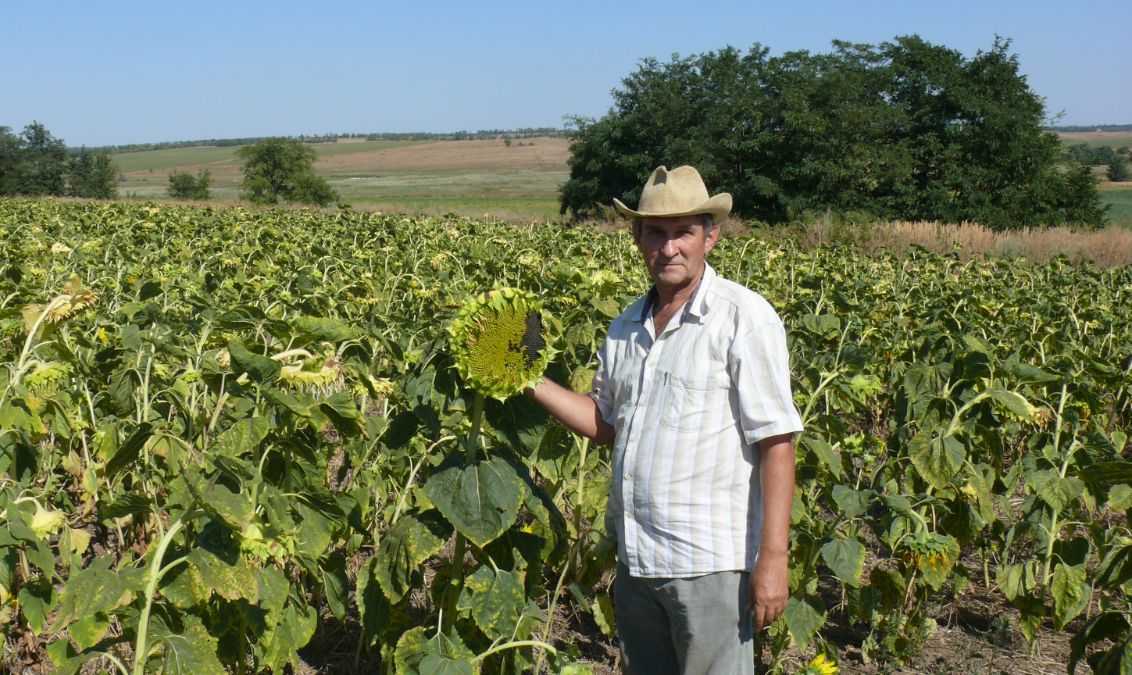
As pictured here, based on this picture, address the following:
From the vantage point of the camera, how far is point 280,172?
61.2m

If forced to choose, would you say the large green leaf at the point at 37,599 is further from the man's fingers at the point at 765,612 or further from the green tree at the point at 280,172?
the green tree at the point at 280,172

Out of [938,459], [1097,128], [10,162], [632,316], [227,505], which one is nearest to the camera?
[227,505]

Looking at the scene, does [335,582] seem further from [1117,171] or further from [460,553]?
[1117,171]

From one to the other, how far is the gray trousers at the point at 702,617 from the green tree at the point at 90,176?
6829cm

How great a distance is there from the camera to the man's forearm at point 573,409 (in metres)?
2.45

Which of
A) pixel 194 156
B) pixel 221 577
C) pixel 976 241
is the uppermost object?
pixel 194 156

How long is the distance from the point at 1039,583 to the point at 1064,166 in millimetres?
31068

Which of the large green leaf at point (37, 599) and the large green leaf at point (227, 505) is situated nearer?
the large green leaf at point (227, 505)

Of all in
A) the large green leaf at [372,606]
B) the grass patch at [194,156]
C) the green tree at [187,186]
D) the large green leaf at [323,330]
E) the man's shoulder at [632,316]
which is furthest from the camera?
the grass patch at [194,156]

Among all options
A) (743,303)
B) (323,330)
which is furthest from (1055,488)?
(323,330)

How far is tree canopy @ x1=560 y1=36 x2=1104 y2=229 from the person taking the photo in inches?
1115

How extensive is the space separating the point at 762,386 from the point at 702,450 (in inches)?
8.2

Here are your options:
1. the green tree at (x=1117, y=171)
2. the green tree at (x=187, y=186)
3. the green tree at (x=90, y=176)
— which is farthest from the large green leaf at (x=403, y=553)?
the green tree at (x=1117, y=171)

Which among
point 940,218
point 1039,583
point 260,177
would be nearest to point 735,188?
point 940,218
